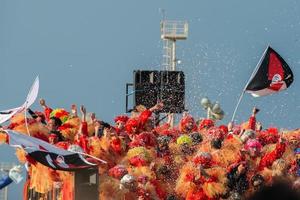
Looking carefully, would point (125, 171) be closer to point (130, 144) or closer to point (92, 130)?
point (130, 144)

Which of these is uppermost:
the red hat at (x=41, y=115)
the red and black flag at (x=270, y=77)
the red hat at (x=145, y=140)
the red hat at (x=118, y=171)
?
the red and black flag at (x=270, y=77)

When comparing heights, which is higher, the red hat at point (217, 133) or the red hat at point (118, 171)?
the red hat at point (217, 133)

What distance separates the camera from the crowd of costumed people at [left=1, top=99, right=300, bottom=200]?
9523 millimetres

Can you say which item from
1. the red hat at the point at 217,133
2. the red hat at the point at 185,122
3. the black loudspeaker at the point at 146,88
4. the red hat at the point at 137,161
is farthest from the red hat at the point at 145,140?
the black loudspeaker at the point at 146,88

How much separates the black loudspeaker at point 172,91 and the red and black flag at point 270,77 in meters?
7.69

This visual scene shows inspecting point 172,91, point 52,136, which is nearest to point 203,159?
point 52,136

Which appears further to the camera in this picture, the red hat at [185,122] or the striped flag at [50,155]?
the red hat at [185,122]

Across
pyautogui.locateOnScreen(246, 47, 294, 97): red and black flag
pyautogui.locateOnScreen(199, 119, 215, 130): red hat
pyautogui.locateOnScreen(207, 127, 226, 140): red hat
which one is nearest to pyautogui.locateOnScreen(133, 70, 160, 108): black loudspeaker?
pyautogui.locateOnScreen(246, 47, 294, 97): red and black flag

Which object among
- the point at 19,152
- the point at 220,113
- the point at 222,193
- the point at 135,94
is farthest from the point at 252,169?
the point at 135,94

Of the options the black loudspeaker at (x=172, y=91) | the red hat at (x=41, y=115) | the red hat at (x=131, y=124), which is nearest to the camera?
the red hat at (x=41, y=115)

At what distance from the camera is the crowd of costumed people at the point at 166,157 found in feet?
31.2

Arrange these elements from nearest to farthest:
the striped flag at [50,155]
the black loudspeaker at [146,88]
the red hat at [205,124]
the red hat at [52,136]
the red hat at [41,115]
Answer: the striped flag at [50,155] < the red hat at [52,136] < the red hat at [41,115] < the red hat at [205,124] < the black loudspeaker at [146,88]

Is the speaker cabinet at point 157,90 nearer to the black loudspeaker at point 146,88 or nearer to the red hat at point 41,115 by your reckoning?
the black loudspeaker at point 146,88

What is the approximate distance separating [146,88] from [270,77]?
9.51 m
